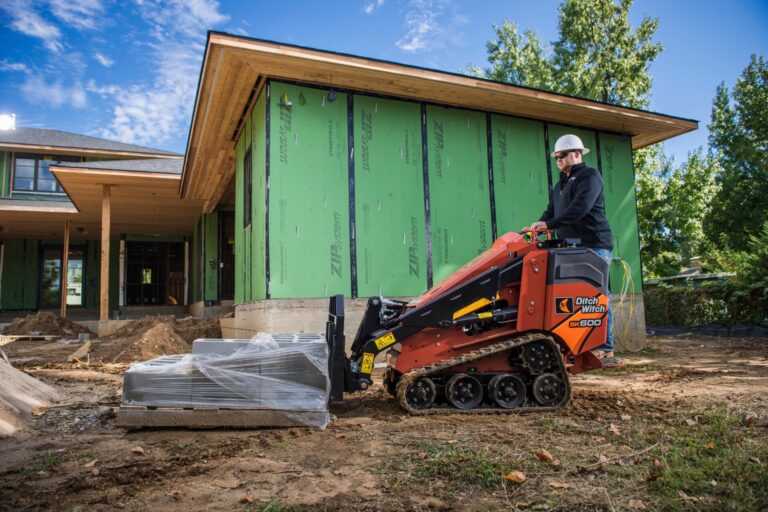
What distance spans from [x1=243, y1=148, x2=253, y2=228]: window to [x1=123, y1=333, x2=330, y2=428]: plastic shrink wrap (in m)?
5.05

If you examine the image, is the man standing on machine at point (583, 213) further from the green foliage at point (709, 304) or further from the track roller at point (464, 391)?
the green foliage at point (709, 304)

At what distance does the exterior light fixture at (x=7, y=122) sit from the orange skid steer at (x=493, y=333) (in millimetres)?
21077

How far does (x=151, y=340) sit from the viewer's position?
353 inches

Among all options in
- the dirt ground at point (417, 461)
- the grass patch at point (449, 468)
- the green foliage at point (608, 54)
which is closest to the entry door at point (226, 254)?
the dirt ground at point (417, 461)

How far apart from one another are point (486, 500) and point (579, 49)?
25.9 metres

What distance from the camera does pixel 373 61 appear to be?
6875 mm

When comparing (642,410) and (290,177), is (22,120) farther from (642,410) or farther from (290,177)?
(642,410)

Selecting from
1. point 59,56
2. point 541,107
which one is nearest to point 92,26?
point 59,56

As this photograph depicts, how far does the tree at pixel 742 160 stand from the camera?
22938 mm

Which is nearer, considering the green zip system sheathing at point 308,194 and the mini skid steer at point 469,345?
the mini skid steer at point 469,345

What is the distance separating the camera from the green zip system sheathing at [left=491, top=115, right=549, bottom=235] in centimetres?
859

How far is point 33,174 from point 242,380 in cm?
1903

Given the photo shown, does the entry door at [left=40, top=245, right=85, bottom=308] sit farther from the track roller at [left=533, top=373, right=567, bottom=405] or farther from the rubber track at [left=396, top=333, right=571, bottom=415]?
the track roller at [left=533, top=373, right=567, bottom=405]

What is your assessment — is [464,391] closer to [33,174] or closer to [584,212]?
[584,212]
